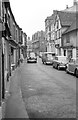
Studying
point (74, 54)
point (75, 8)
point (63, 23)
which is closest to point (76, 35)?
point (74, 54)

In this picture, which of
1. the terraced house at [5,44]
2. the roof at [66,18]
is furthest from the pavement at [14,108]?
the roof at [66,18]

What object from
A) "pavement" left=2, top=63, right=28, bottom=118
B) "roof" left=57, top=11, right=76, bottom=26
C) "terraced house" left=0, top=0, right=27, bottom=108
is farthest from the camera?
"roof" left=57, top=11, right=76, bottom=26

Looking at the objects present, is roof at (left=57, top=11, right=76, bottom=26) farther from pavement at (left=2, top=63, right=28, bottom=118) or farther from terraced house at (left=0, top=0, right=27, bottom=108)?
pavement at (left=2, top=63, right=28, bottom=118)

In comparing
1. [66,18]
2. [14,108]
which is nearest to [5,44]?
[14,108]

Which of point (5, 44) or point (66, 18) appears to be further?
point (66, 18)

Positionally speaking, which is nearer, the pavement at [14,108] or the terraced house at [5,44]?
the pavement at [14,108]

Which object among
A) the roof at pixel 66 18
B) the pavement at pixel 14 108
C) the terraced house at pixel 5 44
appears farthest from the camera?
the roof at pixel 66 18

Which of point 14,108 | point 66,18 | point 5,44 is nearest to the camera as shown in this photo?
point 14,108

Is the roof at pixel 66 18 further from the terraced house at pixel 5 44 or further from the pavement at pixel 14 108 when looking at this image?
the pavement at pixel 14 108

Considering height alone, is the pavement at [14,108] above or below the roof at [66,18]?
below

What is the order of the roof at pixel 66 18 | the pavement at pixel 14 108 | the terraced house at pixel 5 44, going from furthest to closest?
the roof at pixel 66 18 → the terraced house at pixel 5 44 → the pavement at pixel 14 108

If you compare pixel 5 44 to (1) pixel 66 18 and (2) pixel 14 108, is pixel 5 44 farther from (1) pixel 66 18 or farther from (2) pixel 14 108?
(1) pixel 66 18

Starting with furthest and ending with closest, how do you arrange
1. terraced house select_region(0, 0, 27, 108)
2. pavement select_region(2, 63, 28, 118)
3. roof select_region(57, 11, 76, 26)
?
roof select_region(57, 11, 76, 26)
terraced house select_region(0, 0, 27, 108)
pavement select_region(2, 63, 28, 118)

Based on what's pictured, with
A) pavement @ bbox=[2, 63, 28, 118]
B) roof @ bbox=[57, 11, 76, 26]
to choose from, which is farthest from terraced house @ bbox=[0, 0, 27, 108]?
roof @ bbox=[57, 11, 76, 26]
